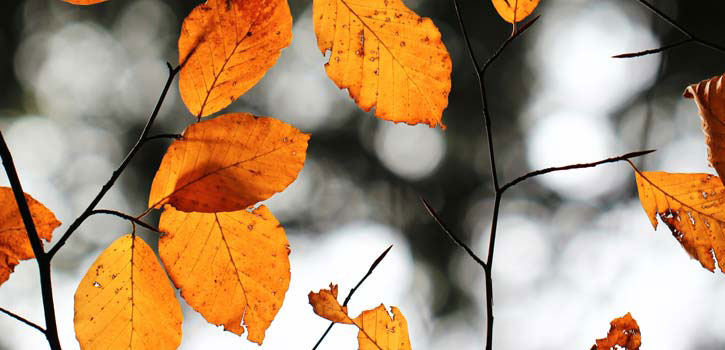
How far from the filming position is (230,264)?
28 centimetres

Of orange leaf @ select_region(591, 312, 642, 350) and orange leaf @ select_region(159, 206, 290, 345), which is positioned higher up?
orange leaf @ select_region(159, 206, 290, 345)

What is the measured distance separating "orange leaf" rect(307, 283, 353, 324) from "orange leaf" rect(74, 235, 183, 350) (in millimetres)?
67

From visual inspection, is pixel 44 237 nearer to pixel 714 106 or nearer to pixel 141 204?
pixel 714 106

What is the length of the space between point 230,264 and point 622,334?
20 centimetres

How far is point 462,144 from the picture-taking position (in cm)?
232

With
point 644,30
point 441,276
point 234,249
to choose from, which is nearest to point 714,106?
point 234,249

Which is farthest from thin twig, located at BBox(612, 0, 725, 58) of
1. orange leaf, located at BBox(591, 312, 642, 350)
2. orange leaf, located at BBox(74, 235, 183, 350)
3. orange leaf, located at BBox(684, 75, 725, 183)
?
orange leaf, located at BBox(74, 235, 183, 350)

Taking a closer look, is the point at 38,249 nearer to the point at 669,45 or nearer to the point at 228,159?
the point at 228,159

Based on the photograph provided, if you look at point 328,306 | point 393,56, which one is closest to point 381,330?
point 328,306

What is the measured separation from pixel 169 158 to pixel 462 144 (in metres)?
2.14

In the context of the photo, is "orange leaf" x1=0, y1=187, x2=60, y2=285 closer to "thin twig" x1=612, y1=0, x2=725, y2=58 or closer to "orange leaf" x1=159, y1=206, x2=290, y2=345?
"orange leaf" x1=159, y1=206, x2=290, y2=345

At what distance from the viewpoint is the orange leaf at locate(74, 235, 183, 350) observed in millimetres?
265

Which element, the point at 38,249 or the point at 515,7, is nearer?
the point at 38,249

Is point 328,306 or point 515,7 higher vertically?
point 515,7
